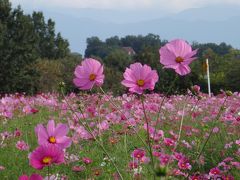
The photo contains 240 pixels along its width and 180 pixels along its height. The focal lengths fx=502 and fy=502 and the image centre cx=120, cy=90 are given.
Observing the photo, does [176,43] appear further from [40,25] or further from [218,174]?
[40,25]

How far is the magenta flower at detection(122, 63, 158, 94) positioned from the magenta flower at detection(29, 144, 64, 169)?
1.20 ft

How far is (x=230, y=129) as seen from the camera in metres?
4.97

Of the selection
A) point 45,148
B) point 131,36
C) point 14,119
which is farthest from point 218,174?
point 131,36

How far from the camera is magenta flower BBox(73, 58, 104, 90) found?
172 centimetres

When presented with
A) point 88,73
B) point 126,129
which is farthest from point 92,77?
point 126,129

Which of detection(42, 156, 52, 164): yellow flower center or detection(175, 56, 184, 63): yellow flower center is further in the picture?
detection(175, 56, 184, 63): yellow flower center

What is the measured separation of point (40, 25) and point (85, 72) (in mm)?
59892

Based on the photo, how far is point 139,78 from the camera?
1676 millimetres

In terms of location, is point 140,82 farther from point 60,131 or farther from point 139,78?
point 60,131

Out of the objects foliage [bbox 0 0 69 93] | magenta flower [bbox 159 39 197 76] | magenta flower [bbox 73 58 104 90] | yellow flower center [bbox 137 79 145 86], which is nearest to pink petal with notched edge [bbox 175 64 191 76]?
magenta flower [bbox 159 39 197 76]

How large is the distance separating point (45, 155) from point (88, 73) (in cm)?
42

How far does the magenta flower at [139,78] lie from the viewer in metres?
1.65

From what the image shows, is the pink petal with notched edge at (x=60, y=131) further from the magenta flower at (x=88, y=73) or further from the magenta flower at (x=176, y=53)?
the magenta flower at (x=176, y=53)

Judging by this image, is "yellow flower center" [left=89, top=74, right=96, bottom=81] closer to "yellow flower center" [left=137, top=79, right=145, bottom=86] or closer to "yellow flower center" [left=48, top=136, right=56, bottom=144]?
"yellow flower center" [left=137, top=79, right=145, bottom=86]
